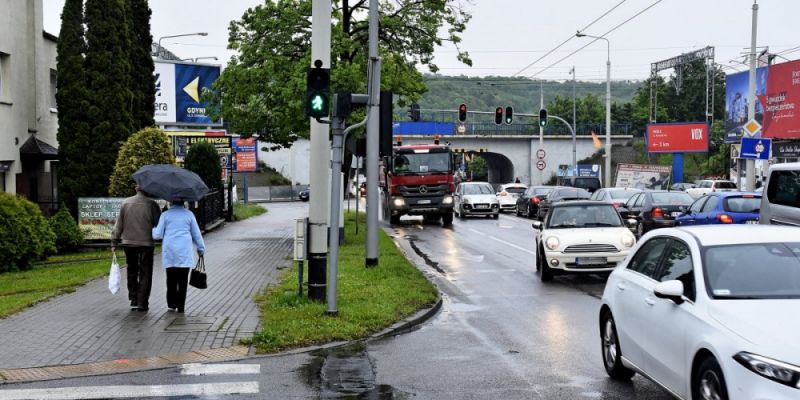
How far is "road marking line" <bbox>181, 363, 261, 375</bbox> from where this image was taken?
8.77 m

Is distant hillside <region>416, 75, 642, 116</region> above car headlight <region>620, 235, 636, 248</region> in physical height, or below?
above

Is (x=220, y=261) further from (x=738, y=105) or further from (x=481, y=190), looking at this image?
(x=738, y=105)

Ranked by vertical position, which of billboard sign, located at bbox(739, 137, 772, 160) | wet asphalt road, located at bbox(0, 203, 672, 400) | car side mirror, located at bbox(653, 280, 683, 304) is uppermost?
billboard sign, located at bbox(739, 137, 772, 160)

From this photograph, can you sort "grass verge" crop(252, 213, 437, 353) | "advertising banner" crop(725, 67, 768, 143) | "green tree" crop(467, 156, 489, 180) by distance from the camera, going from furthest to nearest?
"green tree" crop(467, 156, 489, 180) < "advertising banner" crop(725, 67, 768, 143) < "grass verge" crop(252, 213, 437, 353)

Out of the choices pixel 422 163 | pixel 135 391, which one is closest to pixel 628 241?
pixel 135 391

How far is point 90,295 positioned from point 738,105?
2218 inches

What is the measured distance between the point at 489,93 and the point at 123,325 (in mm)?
141067

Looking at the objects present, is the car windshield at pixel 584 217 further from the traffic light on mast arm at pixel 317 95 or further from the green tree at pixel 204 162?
the green tree at pixel 204 162

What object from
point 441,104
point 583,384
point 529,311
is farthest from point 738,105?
point 441,104

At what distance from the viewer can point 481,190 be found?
42.8 m

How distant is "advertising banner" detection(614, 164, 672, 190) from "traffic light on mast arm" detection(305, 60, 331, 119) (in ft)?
165

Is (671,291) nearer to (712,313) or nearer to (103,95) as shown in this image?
(712,313)

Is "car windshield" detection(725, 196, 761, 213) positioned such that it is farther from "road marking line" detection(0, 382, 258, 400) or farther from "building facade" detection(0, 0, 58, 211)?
"building facade" detection(0, 0, 58, 211)

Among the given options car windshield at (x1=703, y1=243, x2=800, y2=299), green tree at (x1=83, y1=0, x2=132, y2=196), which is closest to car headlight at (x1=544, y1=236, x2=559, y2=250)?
car windshield at (x1=703, y1=243, x2=800, y2=299)
